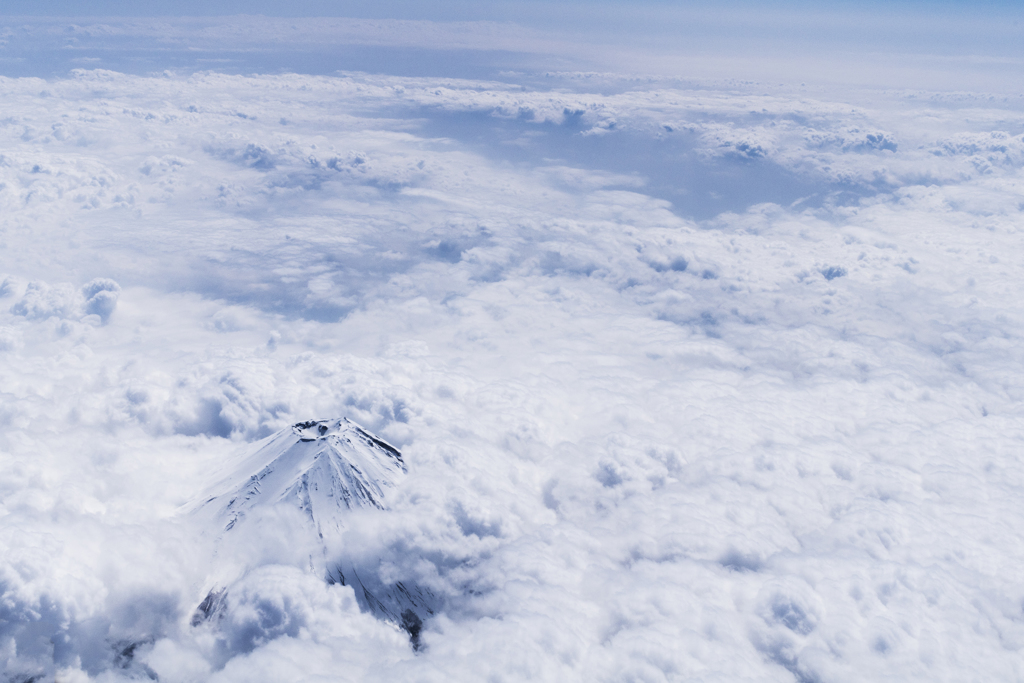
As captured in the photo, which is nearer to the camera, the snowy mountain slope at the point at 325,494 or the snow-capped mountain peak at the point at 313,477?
the snowy mountain slope at the point at 325,494

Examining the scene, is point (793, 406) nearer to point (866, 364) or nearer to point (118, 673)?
point (866, 364)

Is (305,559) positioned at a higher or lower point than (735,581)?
lower

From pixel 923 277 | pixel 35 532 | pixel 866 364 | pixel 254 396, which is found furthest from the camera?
pixel 923 277

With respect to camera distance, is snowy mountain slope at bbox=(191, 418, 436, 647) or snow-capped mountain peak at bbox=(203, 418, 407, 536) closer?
snowy mountain slope at bbox=(191, 418, 436, 647)

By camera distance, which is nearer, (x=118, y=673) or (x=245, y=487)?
(x=118, y=673)

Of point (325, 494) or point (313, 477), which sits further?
point (313, 477)

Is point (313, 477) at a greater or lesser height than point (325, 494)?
greater

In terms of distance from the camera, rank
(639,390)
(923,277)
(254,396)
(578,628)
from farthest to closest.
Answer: (923,277) < (639,390) < (254,396) < (578,628)

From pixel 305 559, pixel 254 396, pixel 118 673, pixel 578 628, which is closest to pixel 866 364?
pixel 578 628
